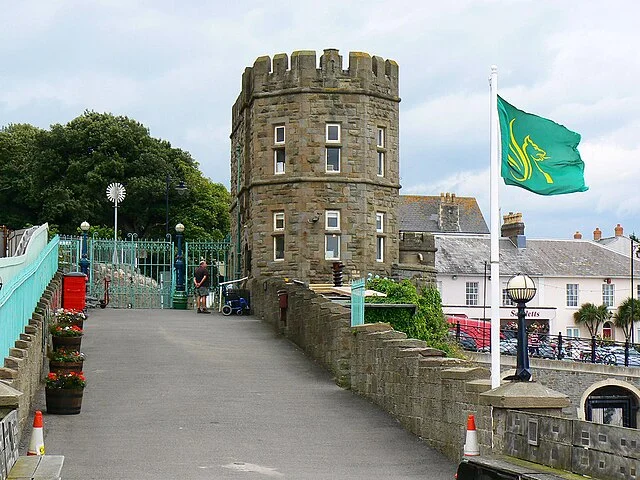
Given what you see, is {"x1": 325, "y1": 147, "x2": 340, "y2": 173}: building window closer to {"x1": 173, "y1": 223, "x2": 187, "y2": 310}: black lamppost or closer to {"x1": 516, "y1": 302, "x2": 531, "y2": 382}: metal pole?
{"x1": 173, "y1": 223, "x2": 187, "y2": 310}: black lamppost

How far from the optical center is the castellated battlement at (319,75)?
121ft

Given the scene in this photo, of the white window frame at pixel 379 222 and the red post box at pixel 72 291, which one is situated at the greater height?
the white window frame at pixel 379 222

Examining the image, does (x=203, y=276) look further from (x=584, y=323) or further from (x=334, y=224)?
(x=584, y=323)

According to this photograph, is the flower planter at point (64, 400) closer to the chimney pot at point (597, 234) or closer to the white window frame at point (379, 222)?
the white window frame at point (379, 222)

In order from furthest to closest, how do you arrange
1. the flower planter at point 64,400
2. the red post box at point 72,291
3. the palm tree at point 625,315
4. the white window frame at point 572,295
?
the palm tree at point 625,315, the white window frame at point 572,295, the red post box at point 72,291, the flower planter at point 64,400

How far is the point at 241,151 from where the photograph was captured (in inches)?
1604

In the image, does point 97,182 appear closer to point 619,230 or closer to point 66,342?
point 619,230

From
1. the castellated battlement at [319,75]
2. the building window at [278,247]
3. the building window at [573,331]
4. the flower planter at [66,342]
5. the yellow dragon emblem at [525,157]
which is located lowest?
the building window at [573,331]

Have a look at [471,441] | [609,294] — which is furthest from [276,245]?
[609,294]

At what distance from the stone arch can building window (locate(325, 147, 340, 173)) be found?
13578mm

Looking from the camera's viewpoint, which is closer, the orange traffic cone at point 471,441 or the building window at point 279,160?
the orange traffic cone at point 471,441

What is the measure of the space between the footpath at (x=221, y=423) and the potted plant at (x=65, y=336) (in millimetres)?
641

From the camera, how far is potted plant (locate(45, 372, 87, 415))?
17531 millimetres

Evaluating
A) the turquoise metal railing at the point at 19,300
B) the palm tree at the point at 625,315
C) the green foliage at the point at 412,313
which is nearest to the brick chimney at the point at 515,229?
the palm tree at the point at 625,315
